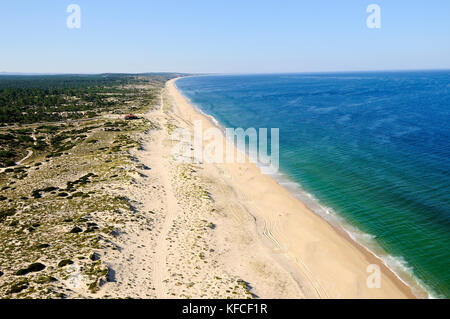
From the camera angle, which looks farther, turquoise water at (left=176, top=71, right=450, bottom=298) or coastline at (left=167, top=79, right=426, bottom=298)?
turquoise water at (left=176, top=71, right=450, bottom=298)

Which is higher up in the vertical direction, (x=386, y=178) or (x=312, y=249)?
(x=386, y=178)

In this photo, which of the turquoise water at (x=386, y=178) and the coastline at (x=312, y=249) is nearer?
the coastline at (x=312, y=249)

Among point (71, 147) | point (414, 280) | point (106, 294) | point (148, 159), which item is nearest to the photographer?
point (106, 294)

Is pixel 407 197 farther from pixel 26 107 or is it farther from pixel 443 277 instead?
pixel 26 107

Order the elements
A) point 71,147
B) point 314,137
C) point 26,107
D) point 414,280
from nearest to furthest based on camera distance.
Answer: point 414,280 → point 71,147 → point 314,137 → point 26,107

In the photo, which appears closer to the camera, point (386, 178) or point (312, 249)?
point (312, 249)

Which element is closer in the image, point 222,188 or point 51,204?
point 51,204

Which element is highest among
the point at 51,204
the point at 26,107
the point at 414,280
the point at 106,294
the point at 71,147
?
the point at 26,107

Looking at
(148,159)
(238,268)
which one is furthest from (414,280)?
(148,159)
